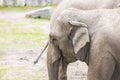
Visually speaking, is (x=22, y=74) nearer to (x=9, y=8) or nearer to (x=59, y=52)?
(x=59, y=52)

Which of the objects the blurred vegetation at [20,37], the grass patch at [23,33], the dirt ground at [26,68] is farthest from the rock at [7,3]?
the dirt ground at [26,68]

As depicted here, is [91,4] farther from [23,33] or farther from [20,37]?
[23,33]

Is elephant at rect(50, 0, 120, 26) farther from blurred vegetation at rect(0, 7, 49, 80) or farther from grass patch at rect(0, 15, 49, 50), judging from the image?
grass patch at rect(0, 15, 49, 50)

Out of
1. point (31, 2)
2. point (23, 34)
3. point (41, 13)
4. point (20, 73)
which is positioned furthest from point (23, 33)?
point (31, 2)

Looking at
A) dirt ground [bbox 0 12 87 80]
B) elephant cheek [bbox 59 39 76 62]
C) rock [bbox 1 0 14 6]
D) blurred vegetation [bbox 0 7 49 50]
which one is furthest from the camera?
rock [bbox 1 0 14 6]

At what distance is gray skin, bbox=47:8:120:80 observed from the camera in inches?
171

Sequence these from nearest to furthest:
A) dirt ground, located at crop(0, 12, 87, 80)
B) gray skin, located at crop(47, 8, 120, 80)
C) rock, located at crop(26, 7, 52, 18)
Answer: gray skin, located at crop(47, 8, 120, 80)
dirt ground, located at crop(0, 12, 87, 80)
rock, located at crop(26, 7, 52, 18)

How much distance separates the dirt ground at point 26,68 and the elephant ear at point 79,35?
2.41 metres

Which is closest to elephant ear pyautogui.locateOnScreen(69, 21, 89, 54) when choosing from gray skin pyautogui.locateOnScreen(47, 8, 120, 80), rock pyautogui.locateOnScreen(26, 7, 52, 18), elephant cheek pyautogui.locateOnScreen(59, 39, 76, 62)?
gray skin pyautogui.locateOnScreen(47, 8, 120, 80)

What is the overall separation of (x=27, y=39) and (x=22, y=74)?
3.55 metres

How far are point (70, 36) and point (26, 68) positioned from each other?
333 cm

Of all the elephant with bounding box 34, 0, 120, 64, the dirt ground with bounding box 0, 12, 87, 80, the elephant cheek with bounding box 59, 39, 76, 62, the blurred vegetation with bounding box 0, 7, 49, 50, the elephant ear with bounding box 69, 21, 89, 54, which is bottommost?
the blurred vegetation with bounding box 0, 7, 49, 50

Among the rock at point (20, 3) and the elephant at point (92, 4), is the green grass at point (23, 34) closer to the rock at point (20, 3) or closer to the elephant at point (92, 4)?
the rock at point (20, 3)

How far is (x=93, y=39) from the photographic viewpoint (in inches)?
173
